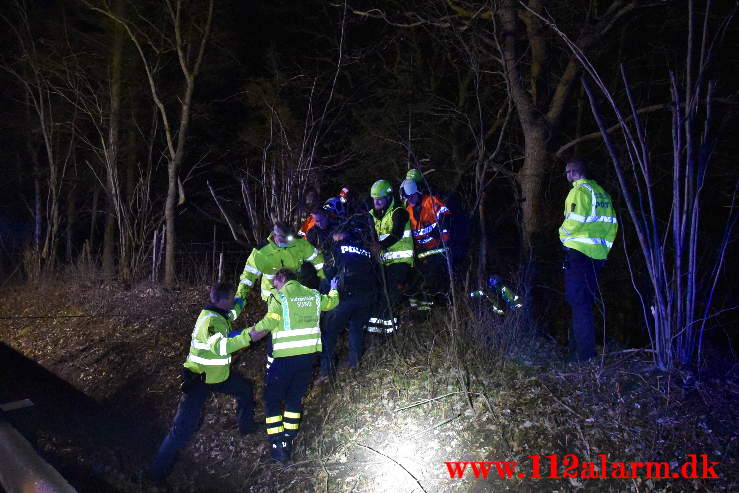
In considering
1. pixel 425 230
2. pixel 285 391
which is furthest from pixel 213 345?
pixel 425 230

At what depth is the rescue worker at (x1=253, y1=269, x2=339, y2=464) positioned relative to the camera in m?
4.79

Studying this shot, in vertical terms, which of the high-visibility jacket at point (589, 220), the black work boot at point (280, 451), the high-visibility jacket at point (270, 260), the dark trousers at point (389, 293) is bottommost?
the black work boot at point (280, 451)

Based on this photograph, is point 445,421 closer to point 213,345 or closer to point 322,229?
point 213,345

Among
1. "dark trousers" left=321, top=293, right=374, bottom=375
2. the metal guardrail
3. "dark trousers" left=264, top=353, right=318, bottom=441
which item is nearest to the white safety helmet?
"dark trousers" left=321, top=293, right=374, bottom=375

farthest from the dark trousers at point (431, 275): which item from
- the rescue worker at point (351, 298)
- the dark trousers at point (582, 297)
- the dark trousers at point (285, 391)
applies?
the dark trousers at point (285, 391)

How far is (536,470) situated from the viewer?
142 inches

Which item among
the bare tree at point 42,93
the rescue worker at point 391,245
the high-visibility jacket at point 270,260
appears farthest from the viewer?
the bare tree at point 42,93

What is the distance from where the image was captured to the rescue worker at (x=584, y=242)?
476cm

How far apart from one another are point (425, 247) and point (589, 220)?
2.20 metres

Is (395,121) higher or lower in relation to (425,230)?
higher

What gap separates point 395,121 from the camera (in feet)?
38.6

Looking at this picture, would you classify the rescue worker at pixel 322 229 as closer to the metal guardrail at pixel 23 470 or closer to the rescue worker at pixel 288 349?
the rescue worker at pixel 288 349

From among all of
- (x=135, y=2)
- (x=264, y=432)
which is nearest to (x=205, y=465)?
(x=264, y=432)

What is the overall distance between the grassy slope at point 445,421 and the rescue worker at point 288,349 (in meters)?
0.24
